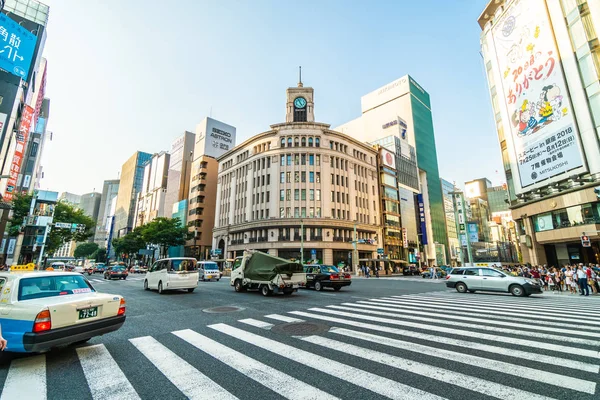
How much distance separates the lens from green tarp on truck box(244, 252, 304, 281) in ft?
45.1

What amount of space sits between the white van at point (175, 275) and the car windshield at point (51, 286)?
9.15 m

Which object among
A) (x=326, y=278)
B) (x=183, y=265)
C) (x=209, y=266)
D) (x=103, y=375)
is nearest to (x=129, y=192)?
(x=209, y=266)

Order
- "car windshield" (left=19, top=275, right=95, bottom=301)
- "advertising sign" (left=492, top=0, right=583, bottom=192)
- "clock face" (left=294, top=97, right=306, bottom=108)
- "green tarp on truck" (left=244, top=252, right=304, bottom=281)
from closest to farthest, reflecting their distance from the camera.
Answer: "car windshield" (left=19, top=275, right=95, bottom=301), "green tarp on truck" (left=244, top=252, right=304, bottom=281), "advertising sign" (left=492, top=0, right=583, bottom=192), "clock face" (left=294, top=97, right=306, bottom=108)

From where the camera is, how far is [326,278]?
16.6m

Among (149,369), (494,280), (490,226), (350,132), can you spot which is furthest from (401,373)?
(490,226)

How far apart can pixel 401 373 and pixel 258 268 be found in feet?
38.1

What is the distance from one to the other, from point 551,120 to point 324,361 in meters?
32.0

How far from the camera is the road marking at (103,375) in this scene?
3.38 meters

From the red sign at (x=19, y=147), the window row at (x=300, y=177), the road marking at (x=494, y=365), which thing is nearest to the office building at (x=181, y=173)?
the red sign at (x=19, y=147)

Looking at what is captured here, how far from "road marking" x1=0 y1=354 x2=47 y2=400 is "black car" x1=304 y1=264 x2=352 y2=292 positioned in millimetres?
13580

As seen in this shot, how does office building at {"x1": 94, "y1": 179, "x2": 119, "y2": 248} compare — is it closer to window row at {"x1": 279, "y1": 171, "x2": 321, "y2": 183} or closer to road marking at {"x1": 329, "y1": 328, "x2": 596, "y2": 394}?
window row at {"x1": 279, "y1": 171, "x2": 321, "y2": 183}

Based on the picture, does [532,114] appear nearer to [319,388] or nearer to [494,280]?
[494,280]

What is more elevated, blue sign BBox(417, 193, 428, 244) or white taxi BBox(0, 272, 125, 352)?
blue sign BBox(417, 193, 428, 244)

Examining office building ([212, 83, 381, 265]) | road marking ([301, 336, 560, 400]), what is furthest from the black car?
office building ([212, 83, 381, 265])
